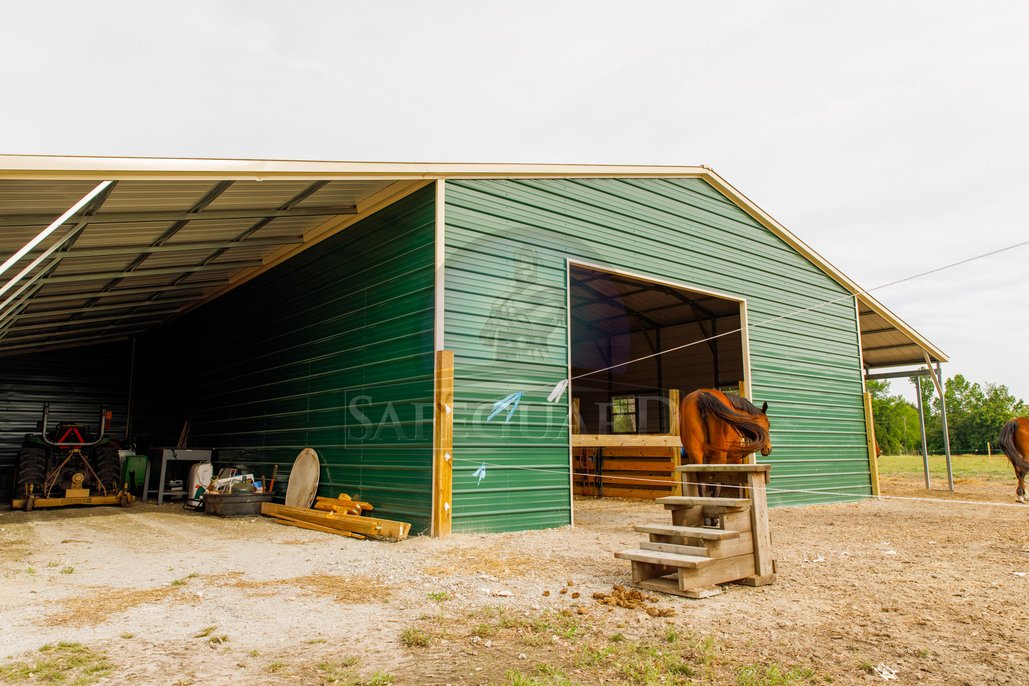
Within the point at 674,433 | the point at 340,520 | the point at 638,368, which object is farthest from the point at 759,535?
the point at 638,368

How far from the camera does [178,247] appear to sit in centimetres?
920

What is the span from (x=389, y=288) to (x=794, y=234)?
349 inches

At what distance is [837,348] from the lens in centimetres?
1439

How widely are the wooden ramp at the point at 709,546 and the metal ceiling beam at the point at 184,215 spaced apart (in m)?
6.10

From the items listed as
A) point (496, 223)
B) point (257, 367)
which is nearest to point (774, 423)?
point (496, 223)

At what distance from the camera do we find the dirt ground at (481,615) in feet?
10.9

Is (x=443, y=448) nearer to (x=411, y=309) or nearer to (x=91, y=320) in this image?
(x=411, y=309)

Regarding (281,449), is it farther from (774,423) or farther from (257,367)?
(774,423)

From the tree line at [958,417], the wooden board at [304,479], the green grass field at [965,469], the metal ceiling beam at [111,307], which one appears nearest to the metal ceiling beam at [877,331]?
the green grass field at [965,469]

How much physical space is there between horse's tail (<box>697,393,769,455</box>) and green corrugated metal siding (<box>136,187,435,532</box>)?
3.74 metres

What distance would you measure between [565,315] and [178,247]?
18.0ft

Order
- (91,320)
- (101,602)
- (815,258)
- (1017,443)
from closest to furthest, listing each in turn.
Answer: (101,602), (91,320), (815,258), (1017,443)

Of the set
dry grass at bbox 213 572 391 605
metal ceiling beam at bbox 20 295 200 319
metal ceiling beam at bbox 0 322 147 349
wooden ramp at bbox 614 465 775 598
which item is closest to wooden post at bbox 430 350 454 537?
dry grass at bbox 213 572 391 605

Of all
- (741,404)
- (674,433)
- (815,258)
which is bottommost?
(674,433)
